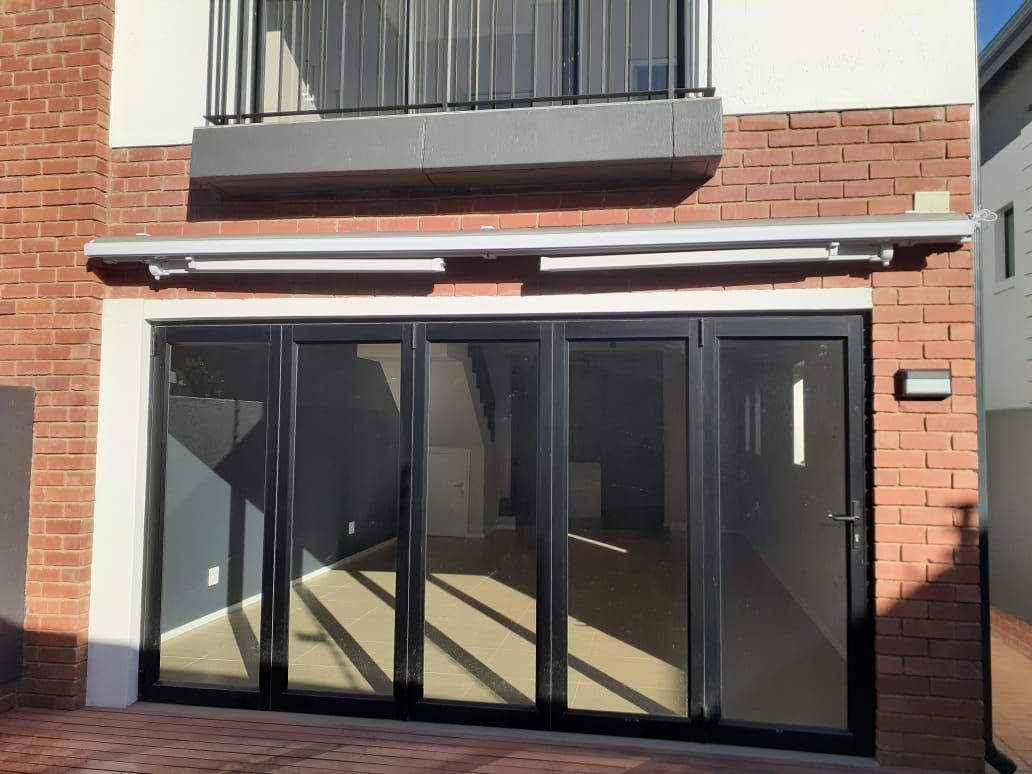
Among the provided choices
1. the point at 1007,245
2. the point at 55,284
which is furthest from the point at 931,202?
the point at 1007,245

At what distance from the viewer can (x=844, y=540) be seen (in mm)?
3316

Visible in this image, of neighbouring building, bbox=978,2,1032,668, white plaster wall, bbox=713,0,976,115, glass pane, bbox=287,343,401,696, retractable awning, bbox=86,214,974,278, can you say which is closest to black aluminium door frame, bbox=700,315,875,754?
retractable awning, bbox=86,214,974,278

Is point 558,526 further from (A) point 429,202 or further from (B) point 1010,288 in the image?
(B) point 1010,288

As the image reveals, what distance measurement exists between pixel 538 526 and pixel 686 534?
2.45 feet

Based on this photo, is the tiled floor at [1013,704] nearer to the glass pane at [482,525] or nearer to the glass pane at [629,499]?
the glass pane at [629,499]

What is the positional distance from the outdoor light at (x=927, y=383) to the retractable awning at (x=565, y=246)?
53 centimetres

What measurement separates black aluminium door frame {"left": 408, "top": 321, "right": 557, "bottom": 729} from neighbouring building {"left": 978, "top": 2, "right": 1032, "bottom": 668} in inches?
147

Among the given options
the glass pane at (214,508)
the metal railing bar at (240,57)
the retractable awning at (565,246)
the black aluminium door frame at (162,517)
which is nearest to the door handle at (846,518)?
the retractable awning at (565,246)

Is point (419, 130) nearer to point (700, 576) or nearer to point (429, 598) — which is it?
point (700, 576)

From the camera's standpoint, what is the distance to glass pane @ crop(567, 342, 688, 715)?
3.60m

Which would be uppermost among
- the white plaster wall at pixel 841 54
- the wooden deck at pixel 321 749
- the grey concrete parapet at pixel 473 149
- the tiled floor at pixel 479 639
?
the white plaster wall at pixel 841 54

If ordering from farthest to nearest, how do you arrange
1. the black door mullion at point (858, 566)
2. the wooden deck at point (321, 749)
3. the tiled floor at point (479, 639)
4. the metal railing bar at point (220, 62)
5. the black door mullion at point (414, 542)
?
the metal railing bar at point (220, 62) < the tiled floor at point (479, 639) < the black door mullion at point (414, 542) < the black door mullion at point (858, 566) < the wooden deck at point (321, 749)

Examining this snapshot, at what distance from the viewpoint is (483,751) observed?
3.22m

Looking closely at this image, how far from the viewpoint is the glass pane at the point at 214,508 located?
15.1 ft
